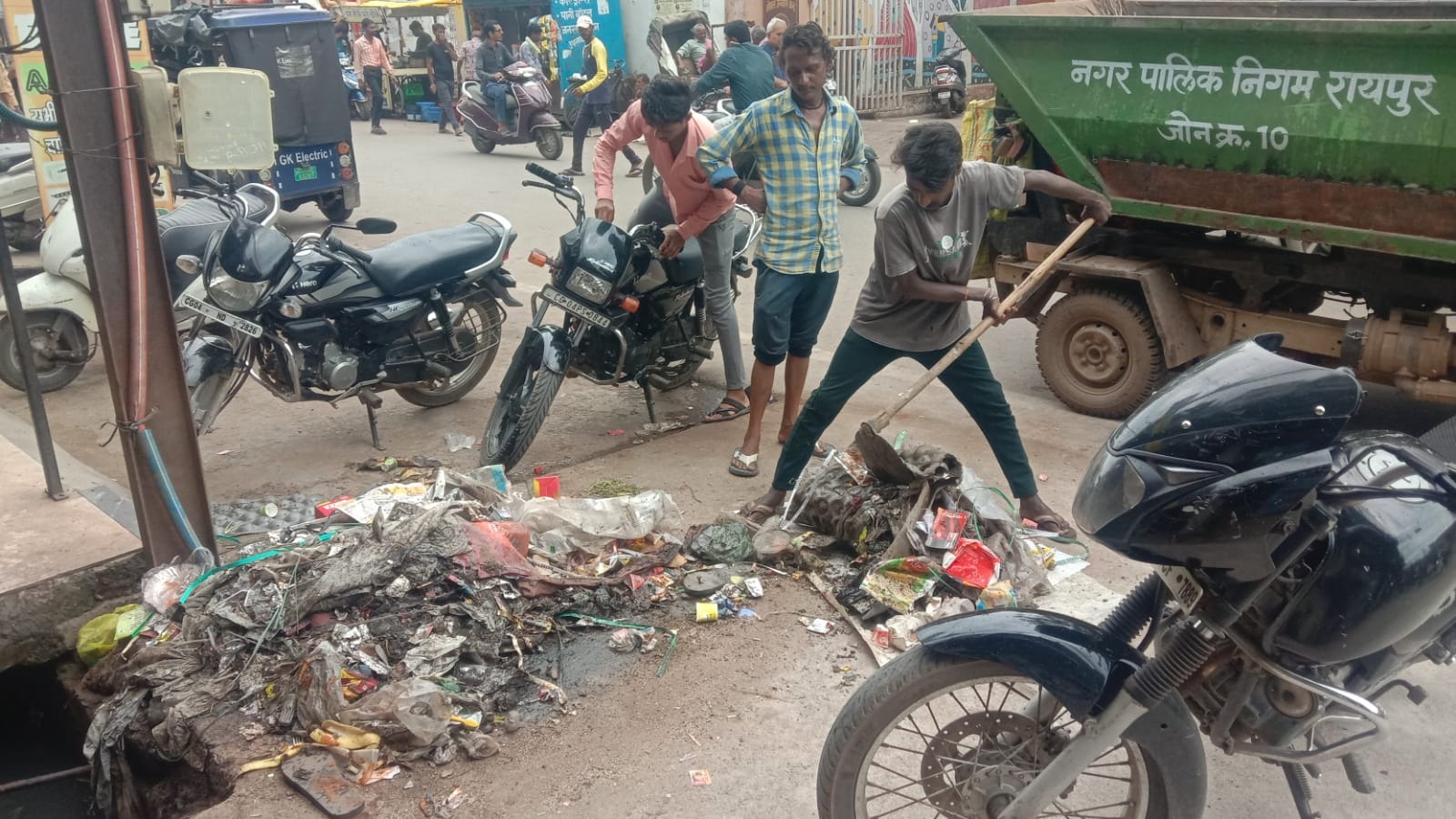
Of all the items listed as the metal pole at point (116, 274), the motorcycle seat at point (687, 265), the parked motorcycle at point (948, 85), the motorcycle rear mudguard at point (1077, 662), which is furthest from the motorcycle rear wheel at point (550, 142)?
the motorcycle rear mudguard at point (1077, 662)

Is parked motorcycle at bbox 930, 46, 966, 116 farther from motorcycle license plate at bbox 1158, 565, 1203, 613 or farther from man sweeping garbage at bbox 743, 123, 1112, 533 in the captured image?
motorcycle license plate at bbox 1158, 565, 1203, 613

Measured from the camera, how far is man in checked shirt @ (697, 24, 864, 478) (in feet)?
14.9

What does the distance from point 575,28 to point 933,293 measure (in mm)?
15721

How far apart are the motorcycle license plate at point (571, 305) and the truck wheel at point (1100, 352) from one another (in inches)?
92.8

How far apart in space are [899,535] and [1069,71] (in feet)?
8.62

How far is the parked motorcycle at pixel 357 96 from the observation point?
19.3 meters

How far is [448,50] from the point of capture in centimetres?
1886

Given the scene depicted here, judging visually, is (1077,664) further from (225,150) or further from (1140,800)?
(225,150)

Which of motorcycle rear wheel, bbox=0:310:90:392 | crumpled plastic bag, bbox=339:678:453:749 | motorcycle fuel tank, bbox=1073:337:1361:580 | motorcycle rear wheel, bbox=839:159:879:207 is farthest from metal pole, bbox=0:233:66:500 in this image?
motorcycle rear wheel, bbox=839:159:879:207

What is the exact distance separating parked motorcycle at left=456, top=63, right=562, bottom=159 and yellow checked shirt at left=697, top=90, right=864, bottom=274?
409 inches

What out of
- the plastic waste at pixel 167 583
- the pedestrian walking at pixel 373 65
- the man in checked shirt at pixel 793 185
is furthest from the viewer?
the pedestrian walking at pixel 373 65

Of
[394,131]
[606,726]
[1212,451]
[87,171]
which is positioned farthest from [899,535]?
[394,131]

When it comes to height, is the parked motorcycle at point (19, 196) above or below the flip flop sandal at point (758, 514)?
above

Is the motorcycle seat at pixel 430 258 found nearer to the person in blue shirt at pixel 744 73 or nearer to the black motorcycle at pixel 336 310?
the black motorcycle at pixel 336 310
